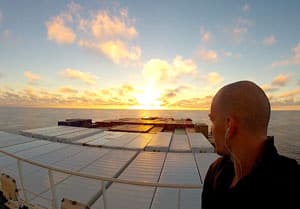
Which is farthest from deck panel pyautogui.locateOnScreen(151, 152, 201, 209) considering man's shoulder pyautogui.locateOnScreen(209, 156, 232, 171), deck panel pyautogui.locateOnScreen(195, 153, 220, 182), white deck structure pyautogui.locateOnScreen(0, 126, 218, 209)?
man's shoulder pyautogui.locateOnScreen(209, 156, 232, 171)

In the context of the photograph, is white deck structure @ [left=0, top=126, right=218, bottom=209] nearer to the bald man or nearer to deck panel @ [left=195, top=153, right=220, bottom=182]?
deck panel @ [left=195, top=153, right=220, bottom=182]

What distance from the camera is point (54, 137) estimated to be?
21875 millimetres

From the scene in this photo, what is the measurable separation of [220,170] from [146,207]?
6593 millimetres

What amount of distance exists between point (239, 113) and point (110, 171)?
11388mm

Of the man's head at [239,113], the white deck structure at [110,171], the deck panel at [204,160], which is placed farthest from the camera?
the deck panel at [204,160]

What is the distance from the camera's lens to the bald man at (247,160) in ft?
4.40

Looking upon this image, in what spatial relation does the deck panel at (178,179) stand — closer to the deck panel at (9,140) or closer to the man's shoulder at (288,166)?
the man's shoulder at (288,166)

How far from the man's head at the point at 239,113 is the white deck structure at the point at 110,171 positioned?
2686mm

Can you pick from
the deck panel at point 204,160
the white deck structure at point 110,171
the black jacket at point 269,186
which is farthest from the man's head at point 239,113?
the deck panel at point 204,160

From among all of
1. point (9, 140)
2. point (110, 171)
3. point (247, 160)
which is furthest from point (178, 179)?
point (9, 140)

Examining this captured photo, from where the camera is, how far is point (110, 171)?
38.7ft

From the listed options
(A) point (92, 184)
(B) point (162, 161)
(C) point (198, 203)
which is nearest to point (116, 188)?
(A) point (92, 184)

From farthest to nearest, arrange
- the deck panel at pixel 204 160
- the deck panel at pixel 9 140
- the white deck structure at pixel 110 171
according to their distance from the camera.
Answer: the deck panel at pixel 9 140 → the deck panel at pixel 204 160 → the white deck structure at pixel 110 171

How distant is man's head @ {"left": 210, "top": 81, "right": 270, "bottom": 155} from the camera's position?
1562mm
